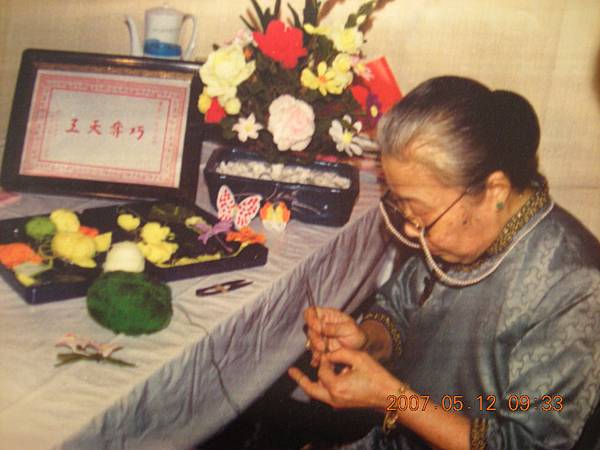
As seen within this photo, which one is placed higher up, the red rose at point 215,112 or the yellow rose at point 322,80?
the yellow rose at point 322,80

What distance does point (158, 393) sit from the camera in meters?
0.65

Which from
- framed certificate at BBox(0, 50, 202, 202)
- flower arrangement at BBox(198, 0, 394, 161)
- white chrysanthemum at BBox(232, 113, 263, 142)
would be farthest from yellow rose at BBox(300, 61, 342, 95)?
framed certificate at BBox(0, 50, 202, 202)

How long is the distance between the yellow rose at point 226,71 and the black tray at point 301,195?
14 cm

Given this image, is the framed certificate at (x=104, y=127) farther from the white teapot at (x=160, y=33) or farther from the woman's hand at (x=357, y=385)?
the woman's hand at (x=357, y=385)

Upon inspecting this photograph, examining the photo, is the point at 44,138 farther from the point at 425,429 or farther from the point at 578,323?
the point at 578,323

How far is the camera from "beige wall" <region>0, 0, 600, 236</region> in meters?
1.26

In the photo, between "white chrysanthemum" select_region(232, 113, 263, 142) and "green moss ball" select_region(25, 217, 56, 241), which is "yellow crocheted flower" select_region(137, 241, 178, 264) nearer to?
"green moss ball" select_region(25, 217, 56, 241)

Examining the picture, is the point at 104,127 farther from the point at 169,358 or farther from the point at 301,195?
the point at 169,358

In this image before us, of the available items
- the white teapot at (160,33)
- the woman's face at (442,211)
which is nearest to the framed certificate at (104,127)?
the white teapot at (160,33)

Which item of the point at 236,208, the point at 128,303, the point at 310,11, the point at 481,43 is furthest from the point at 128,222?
the point at 481,43

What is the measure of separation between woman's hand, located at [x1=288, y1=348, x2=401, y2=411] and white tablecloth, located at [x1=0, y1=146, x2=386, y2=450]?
10 cm

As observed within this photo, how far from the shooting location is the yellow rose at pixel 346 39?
3.27 feet

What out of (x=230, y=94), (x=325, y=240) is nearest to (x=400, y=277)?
(x=325, y=240)

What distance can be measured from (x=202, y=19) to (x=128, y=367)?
1.11 m
